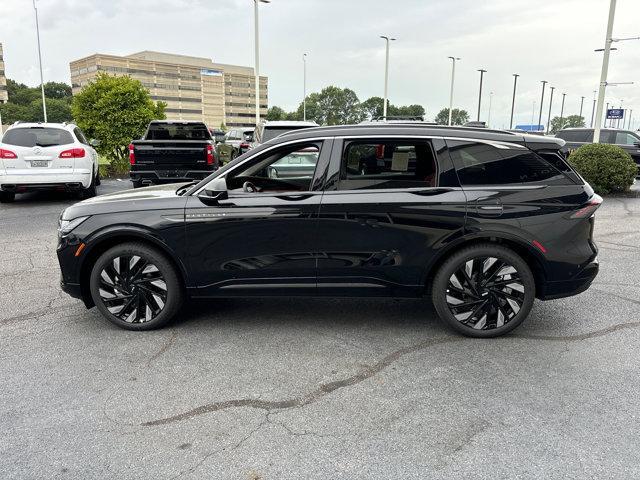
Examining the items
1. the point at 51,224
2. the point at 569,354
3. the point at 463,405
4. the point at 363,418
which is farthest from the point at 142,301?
the point at 51,224

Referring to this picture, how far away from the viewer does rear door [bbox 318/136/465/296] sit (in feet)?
13.7

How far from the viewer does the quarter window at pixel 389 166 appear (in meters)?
4.25

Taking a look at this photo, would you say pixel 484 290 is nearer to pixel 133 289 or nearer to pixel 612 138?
pixel 133 289

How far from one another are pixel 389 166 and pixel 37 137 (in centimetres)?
948

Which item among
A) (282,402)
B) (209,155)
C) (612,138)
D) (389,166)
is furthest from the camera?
(612,138)

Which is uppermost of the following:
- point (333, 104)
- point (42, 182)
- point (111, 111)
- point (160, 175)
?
point (333, 104)

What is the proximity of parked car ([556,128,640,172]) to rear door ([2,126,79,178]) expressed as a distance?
15867mm

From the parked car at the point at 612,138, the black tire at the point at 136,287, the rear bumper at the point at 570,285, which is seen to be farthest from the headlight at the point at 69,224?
the parked car at the point at 612,138

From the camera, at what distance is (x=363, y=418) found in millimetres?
3117

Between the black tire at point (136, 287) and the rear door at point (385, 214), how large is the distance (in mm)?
1308

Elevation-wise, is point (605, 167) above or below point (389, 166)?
below

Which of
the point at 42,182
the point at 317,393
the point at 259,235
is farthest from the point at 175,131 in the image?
the point at 317,393

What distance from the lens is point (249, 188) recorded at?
4398 mm

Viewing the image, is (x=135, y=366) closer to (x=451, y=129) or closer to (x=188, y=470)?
(x=188, y=470)
